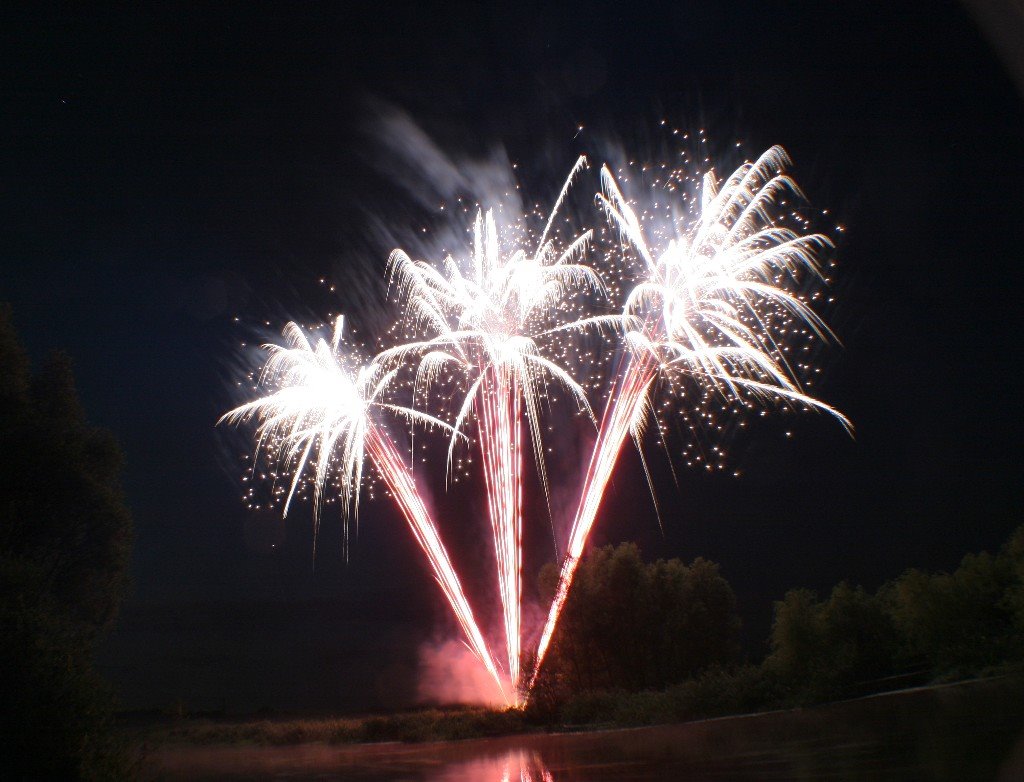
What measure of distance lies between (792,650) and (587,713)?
6.05 metres

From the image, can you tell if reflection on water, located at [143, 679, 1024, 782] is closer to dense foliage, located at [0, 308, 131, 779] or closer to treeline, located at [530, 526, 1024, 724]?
dense foliage, located at [0, 308, 131, 779]

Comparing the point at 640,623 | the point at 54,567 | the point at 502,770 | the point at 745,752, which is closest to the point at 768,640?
the point at 640,623

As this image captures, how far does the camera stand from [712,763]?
366 inches

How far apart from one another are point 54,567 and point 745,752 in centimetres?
1553

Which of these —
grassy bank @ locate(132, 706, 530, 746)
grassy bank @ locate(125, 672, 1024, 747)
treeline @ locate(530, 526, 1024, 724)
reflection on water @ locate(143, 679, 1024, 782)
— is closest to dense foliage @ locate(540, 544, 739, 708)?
treeline @ locate(530, 526, 1024, 724)

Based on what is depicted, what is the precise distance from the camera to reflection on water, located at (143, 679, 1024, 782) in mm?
7926

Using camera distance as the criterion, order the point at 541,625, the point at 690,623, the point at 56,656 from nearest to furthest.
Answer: the point at 56,656 → the point at 541,625 → the point at 690,623

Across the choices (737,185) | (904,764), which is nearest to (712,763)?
(904,764)

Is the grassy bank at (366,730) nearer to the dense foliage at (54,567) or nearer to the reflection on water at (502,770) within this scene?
the dense foliage at (54,567)

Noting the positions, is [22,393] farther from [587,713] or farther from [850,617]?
[850,617]

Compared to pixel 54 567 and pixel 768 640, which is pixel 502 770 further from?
pixel 768 640

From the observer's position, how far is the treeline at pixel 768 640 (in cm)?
1644

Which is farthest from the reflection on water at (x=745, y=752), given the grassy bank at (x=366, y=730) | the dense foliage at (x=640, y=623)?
the dense foliage at (x=640, y=623)

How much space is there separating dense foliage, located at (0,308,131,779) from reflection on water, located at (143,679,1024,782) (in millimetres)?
1223
